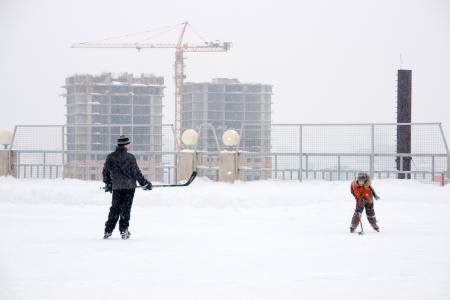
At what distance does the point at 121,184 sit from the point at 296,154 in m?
12.0

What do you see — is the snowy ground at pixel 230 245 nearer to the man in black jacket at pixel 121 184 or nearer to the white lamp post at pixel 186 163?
the man in black jacket at pixel 121 184

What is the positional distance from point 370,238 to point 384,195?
344 inches

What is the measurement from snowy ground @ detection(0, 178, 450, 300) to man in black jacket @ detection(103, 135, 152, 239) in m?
0.35

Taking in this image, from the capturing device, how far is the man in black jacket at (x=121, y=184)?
14742mm

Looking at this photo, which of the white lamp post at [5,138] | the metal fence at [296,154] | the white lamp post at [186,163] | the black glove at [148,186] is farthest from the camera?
the white lamp post at [5,138]

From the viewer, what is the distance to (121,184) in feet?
48.6

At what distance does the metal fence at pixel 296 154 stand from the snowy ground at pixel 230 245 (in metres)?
0.79

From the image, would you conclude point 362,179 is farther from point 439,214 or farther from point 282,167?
point 282,167

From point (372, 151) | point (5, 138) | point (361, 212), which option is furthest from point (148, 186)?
point (5, 138)

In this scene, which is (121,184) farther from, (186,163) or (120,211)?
(186,163)

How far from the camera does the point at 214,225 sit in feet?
59.2

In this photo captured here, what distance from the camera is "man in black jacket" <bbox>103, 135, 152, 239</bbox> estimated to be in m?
14.7

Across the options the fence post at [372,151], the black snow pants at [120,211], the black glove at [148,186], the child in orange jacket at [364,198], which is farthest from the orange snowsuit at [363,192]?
the fence post at [372,151]

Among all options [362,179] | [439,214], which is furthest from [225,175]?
[362,179]
